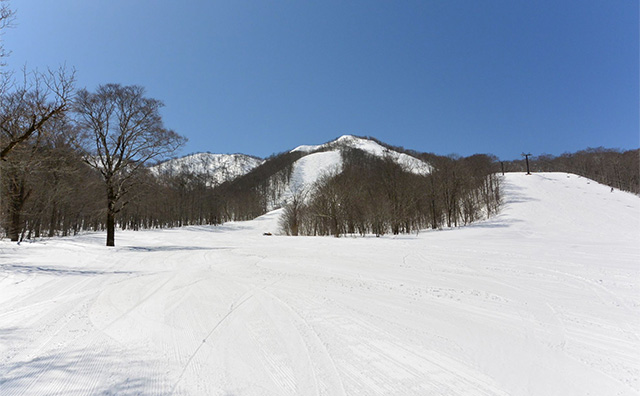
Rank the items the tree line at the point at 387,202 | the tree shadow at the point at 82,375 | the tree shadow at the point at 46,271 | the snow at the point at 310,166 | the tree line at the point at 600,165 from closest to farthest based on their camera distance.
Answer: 1. the tree shadow at the point at 82,375
2. the tree shadow at the point at 46,271
3. the tree line at the point at 387,202
4. the tree line at the point at 600,165
5. the snow at the point at 310,166

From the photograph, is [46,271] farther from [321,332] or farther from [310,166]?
[310,166]

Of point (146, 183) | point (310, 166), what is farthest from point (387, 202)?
point (310, 166)

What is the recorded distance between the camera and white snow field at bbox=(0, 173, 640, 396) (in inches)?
103

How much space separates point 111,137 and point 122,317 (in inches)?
625

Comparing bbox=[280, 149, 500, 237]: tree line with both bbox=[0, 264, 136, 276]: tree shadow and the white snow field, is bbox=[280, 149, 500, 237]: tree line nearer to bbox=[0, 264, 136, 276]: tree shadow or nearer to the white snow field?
the white snow field

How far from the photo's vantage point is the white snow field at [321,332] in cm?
261

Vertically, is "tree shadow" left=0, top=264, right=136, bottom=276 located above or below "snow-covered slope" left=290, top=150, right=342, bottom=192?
below

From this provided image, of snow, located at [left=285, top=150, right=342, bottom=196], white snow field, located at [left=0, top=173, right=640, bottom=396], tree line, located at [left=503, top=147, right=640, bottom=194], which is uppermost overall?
snow, located at [left=285, top=150, right=342, bottom=196]

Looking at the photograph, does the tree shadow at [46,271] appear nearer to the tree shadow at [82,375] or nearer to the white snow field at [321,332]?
the white snow field at [321,332]

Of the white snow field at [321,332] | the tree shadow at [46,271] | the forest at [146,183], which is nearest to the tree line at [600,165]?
the forest at [146,183]

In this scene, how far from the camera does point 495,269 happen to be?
26.1 feet

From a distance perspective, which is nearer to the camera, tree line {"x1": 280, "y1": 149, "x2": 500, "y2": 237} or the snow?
tree line {"x1": 280, "y1": 149, "x2": 500, "y2": 237}

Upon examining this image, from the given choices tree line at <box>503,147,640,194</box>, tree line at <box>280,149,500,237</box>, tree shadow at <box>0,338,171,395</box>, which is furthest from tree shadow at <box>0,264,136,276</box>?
tree line at <box>503,147,640,194</box>

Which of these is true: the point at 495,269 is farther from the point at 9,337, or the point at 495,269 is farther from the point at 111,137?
the point at 111,137
